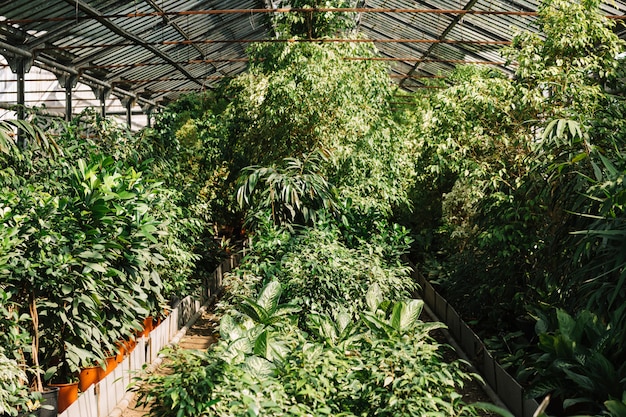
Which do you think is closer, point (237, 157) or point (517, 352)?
point (517, 352)

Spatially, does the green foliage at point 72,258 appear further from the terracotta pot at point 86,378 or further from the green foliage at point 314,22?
the green foliage at point 314,22

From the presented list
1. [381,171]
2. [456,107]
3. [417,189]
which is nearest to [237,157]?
[381,171]

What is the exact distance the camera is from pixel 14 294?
4.16m

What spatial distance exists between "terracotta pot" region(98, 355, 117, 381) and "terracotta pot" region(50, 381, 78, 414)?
0.26 meters

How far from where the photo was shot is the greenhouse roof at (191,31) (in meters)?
9.46

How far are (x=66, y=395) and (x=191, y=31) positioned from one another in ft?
34.0

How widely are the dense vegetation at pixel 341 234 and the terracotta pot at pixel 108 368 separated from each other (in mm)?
160

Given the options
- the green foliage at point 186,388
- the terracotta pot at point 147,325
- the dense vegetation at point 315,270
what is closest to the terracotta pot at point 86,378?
the dense vegetation at point 315,270

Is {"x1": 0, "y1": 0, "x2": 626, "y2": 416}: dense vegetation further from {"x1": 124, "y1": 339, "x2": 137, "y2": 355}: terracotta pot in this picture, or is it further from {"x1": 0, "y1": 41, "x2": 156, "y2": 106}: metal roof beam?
{"x1": 0, "y1": 41, "x2": 156, "y2": 106}: metal roof beam

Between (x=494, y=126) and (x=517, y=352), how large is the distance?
8.00ft

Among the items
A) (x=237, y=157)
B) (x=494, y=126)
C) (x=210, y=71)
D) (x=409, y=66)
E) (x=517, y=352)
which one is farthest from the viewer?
(x=210, y=71)

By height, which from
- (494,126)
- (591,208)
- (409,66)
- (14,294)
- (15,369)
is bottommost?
(15,369)

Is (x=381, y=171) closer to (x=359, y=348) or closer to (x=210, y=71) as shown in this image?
(x=359, y=348)

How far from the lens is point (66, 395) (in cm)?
444
